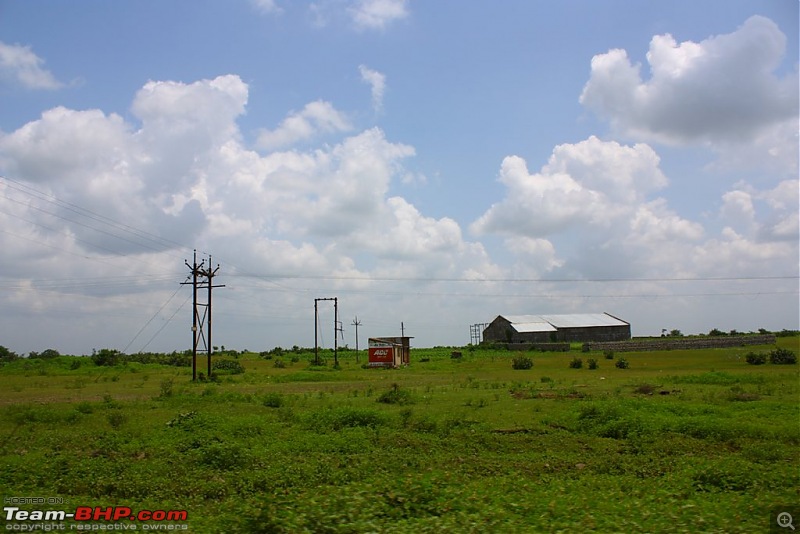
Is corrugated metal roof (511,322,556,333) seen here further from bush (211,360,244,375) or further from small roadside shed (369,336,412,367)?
bush (211,360,244,375)

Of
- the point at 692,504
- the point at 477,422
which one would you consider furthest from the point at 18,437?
the point at 692,504

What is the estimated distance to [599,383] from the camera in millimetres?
37781

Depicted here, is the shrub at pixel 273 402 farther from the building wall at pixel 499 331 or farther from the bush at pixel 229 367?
the building wall at pixel 499 331

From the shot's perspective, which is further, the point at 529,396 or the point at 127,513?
the point at 529,396

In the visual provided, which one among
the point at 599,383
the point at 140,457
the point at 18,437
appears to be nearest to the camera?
the point at 140,457

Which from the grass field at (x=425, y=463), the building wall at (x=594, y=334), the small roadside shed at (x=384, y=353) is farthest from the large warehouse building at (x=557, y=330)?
the grass field at (x=425, y=463)

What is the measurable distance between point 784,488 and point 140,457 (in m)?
15.1

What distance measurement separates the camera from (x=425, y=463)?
14914mm

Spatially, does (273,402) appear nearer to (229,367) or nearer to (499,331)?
(229,367)

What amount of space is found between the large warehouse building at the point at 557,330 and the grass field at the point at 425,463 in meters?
73.5

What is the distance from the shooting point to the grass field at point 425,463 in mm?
9734

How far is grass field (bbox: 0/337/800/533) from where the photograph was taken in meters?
9.73

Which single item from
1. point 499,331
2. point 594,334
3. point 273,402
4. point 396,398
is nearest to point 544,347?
point 499,331

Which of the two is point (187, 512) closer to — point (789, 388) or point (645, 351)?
point (789, 388)
